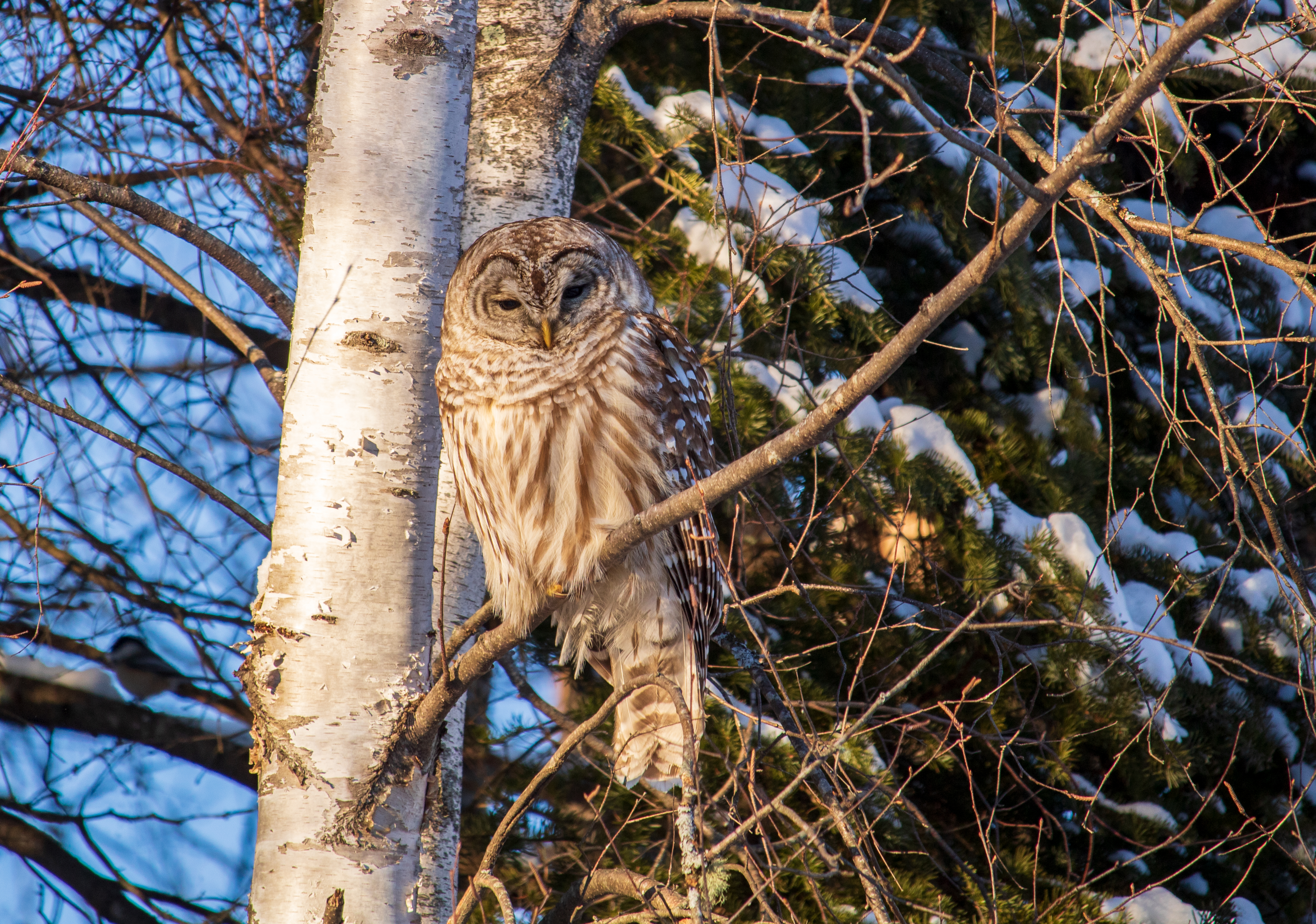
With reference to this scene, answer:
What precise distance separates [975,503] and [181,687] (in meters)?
3.70

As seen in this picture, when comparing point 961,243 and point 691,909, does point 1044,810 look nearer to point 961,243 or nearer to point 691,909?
point 691,909

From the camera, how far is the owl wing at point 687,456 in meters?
2.67

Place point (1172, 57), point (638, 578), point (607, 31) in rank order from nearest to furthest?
point (1172, 57)
point (638, 578)
point (607, 31)

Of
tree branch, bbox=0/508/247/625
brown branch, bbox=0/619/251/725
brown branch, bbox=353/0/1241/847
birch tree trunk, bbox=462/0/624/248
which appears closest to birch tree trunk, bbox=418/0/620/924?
birch tree trunk, bbox=462/0/624/248

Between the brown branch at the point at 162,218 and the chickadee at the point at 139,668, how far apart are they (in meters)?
2.80

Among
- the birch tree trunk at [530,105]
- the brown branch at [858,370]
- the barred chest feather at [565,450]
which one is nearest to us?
the brown branch at [858,370]

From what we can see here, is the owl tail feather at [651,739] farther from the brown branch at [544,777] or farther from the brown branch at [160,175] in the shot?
the brown branch at [160,175]

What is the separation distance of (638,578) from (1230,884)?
2.29 metres

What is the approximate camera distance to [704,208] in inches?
132

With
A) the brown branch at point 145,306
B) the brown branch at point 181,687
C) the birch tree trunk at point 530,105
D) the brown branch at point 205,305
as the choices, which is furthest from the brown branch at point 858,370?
the brown branch at point 181,687

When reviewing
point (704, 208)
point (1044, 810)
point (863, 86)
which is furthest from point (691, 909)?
point (863, 86)

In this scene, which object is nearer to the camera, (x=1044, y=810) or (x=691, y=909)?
(x=691, y=909)

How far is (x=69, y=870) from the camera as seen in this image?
444 cm

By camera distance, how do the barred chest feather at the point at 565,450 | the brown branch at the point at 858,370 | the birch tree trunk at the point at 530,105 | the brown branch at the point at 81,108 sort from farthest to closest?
the brown branch at the point at 81,108, the birch tree trunk at the point at 530,105, the barred chest feather at the point at 565,450, the brown branch at the point at 858,370
